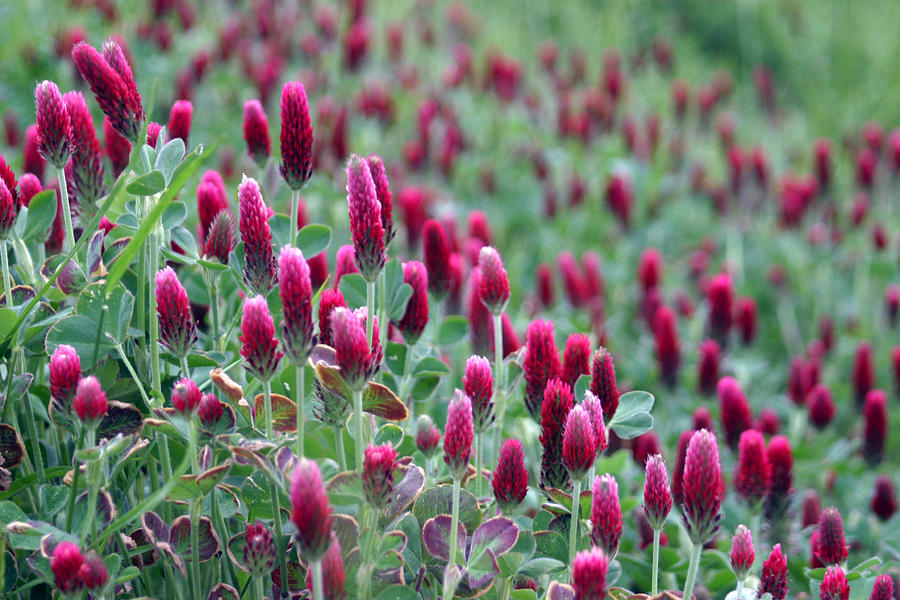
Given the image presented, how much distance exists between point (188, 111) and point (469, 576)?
3.21ft

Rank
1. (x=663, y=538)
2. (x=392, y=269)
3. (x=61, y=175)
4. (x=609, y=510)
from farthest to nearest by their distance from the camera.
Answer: (x=663, y=538) < (x=392, y=269) < (x=61, y=175) < (x=609, y=510)

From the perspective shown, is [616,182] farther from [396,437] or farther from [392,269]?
[396,437]

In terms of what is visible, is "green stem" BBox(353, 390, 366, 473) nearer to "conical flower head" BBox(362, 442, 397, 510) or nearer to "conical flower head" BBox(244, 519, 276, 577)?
"conical flower head" BBox(362, 442, 397, 510)

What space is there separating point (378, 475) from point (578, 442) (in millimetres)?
290

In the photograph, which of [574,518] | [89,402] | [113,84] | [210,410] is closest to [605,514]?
[574,518]

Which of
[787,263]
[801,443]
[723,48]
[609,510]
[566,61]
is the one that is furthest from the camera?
[723,48]

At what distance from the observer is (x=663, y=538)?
203cm

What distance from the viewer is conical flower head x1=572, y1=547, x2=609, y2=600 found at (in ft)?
3.77

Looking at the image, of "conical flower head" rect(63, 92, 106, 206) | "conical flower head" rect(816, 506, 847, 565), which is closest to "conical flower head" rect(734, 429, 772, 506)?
"conical flower head" rect(816, 506, 847, 565)

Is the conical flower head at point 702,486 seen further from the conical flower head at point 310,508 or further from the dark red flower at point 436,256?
the dark red flower at point 436,256

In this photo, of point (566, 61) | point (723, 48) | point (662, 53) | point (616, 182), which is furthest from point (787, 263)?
point (723, 48)

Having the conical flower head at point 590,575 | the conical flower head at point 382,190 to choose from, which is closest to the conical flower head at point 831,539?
the conical flower head at point 590,575

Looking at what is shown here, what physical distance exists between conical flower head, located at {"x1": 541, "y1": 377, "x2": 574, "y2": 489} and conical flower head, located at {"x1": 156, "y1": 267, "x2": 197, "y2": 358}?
0.52m

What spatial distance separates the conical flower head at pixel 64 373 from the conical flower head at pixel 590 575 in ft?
2.21
